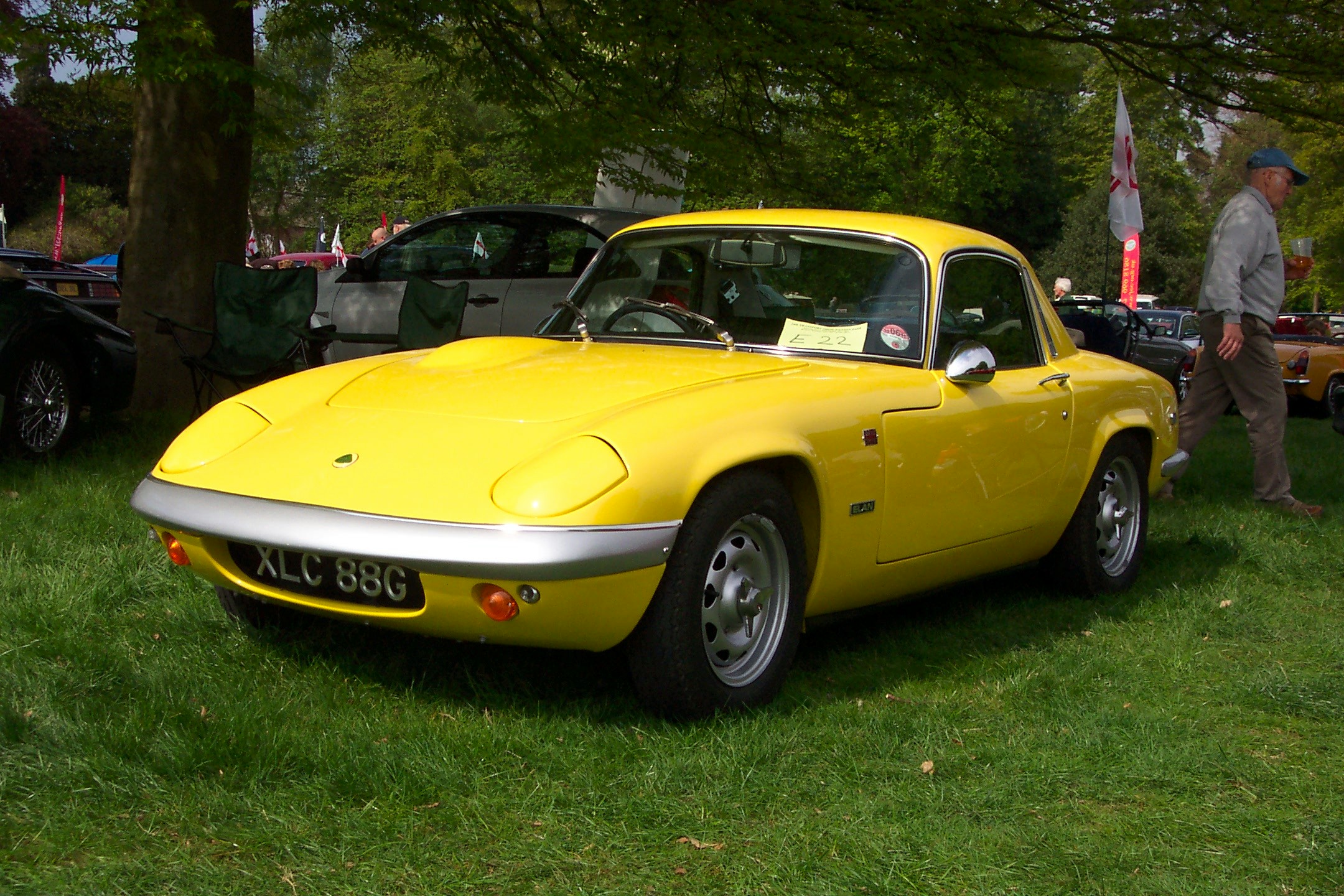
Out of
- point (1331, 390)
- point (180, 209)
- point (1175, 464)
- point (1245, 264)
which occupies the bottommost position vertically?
point (1331, 390)

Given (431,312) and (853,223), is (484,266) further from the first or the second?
(853,223)

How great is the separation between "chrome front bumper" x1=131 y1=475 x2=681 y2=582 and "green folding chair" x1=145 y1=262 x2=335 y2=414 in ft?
14.3

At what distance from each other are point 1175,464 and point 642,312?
261 cm

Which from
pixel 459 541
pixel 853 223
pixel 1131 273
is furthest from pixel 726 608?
pixel 1131 273

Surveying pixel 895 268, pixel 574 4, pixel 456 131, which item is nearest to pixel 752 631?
pixel 895 268

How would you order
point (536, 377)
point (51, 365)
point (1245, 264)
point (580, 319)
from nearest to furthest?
1. point (536, 377)
2. point (580, 319)
3. point (51, 365)
4. point (1245, 264)

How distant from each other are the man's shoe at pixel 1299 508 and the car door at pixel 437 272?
209 inches

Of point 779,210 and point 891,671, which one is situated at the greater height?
point 779,210

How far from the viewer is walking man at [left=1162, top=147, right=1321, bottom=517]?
732cm

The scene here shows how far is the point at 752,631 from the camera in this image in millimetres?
3797

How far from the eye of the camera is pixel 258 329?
8133mm

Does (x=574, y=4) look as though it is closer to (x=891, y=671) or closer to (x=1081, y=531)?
(x=1081, y=531)

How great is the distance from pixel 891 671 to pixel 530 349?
62.1 inches

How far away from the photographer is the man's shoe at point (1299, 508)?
289 inches
